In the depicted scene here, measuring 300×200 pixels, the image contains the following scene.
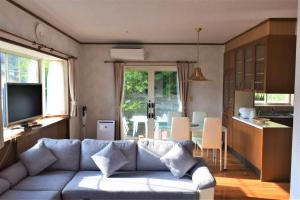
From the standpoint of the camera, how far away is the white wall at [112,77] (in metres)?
6.89

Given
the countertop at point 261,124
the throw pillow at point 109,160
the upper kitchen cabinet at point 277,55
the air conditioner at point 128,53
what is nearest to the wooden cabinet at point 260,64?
the upper kitchen cabinet at point 277,55

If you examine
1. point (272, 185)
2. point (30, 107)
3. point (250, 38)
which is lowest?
point (272, 185)

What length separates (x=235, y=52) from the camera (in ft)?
19.4

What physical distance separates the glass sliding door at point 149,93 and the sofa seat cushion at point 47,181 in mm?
3575

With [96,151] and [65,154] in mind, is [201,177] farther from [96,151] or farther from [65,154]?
[65,154]

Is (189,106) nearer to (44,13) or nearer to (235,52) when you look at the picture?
(235,52)

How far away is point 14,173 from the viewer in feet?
10.2

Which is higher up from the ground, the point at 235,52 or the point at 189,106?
the point at 235,52

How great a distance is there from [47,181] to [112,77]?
4.11 m

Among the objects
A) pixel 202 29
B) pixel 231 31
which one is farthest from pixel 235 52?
pixel 202 29

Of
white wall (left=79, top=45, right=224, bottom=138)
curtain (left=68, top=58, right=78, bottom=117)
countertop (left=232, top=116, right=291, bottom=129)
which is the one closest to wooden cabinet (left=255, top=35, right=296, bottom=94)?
countertop (left=232, top=116, right=291, bottom=129)

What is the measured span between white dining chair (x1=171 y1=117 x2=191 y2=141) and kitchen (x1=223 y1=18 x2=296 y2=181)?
3.56ft

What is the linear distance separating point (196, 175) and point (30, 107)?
3.09m

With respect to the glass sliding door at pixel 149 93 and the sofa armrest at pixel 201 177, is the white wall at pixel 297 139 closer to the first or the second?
the sofa armrest at pixel 201 177
